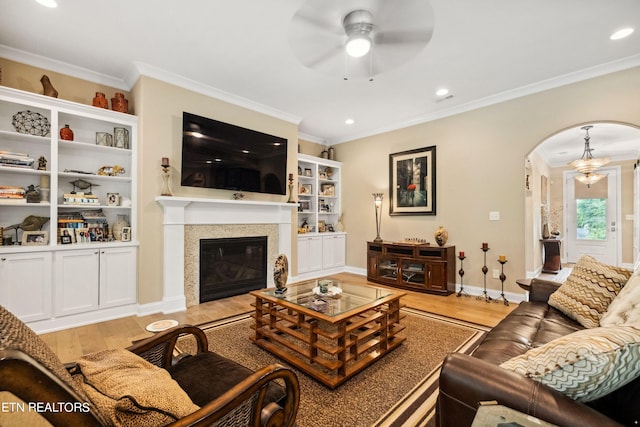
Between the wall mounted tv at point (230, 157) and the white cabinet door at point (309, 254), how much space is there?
3.61 feet

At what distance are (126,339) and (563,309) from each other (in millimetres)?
3690

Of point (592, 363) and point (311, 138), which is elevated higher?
point (311, 138)

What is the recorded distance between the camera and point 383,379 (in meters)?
1.95

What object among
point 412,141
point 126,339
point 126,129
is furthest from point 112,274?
point 412,141

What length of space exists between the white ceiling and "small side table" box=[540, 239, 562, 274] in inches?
154

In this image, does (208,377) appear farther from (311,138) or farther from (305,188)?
(311,138)

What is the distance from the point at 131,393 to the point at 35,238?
3125 millimetres

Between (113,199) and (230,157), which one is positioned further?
(230,157)

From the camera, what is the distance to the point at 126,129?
3395 mm

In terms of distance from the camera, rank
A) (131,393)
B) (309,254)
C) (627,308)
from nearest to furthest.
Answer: (131,393), (627,308), (309,254)

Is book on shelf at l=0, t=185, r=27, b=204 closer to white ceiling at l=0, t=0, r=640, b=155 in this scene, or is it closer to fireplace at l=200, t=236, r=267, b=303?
white ceiling at l=0, t=0, r=640, b=155

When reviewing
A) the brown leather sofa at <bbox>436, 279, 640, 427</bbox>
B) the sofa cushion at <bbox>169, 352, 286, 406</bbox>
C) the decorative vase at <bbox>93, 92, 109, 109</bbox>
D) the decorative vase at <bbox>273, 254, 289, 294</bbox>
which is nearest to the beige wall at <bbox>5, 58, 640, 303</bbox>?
the decorative vase at <bbox>93, 92, 109, 109</bbox>

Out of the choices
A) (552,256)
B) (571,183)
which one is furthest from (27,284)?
(571,183)

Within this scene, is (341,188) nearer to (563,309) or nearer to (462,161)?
(462,161)
